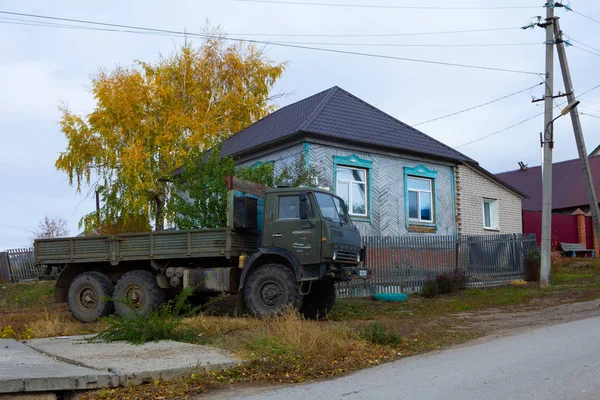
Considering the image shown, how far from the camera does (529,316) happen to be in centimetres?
1262

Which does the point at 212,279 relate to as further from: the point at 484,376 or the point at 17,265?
the point at 17,265

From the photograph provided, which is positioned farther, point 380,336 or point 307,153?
point 307,153

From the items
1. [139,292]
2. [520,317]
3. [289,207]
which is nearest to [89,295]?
[139,292]

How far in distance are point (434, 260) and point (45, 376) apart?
13926 millimetres

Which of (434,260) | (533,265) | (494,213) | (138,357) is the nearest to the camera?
(138,357)

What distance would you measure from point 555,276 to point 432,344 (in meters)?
14.9

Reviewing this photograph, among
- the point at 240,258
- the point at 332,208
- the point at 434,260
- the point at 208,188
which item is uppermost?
the point at 208,188

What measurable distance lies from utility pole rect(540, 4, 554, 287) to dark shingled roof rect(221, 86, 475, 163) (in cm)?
423

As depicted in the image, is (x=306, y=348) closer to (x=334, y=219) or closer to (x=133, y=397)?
(x=133, y=397)

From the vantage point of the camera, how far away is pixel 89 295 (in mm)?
13766

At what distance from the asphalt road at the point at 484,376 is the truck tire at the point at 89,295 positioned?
25.1 feet

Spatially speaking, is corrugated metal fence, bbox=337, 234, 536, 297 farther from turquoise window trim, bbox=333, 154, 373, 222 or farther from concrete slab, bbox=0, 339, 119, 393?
concrete slab, bbox=0, 339, 119, 393

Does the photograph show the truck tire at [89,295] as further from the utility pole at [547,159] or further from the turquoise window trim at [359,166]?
the utility pole at [547,159]

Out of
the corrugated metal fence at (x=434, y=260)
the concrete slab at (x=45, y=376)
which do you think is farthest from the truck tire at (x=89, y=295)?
the corrugated metal fence at (x=434, y=260)
